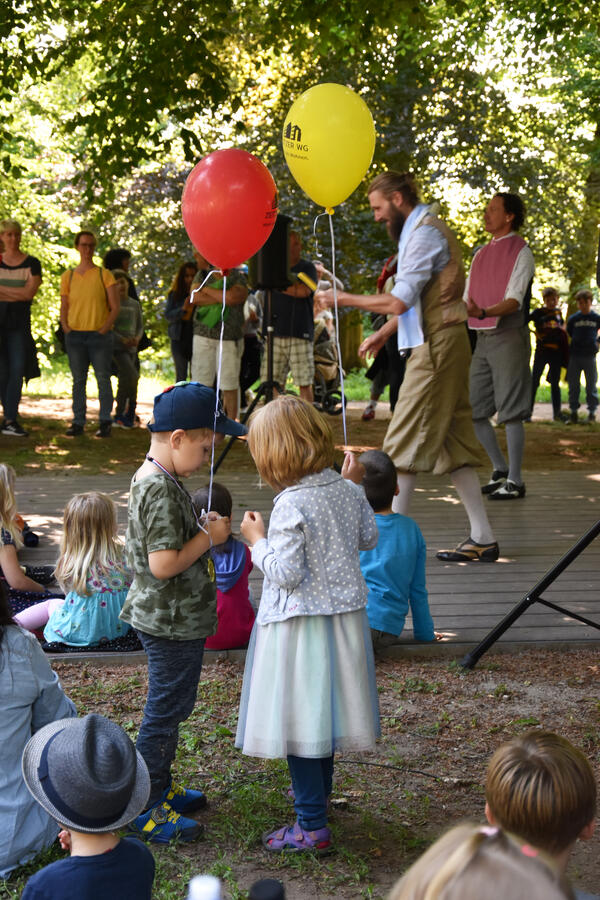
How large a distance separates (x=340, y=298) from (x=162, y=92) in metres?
4.73

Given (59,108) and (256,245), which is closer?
(256,245)

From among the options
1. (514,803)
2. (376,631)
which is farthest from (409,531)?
(514,803)

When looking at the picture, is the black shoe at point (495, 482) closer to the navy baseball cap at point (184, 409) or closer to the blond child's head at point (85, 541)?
the blond child's head at point (85, 541)

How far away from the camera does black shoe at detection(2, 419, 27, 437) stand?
35.1ft

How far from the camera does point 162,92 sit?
892 cm

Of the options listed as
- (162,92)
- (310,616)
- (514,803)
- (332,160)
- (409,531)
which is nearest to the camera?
(514,803)

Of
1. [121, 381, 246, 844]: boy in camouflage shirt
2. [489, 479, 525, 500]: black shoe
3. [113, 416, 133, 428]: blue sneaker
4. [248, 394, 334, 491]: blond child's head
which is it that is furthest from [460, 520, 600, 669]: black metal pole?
[113, 416, 133, 428]: blue sneaker

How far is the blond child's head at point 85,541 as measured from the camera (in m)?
4.72

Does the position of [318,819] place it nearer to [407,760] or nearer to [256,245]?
[407,760]

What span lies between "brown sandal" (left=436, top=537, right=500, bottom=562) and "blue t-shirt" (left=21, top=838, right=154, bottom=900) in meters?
4.09

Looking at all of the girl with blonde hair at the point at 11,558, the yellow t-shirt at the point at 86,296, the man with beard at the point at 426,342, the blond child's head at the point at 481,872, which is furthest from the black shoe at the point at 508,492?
the blond child's head at the point at 481,872

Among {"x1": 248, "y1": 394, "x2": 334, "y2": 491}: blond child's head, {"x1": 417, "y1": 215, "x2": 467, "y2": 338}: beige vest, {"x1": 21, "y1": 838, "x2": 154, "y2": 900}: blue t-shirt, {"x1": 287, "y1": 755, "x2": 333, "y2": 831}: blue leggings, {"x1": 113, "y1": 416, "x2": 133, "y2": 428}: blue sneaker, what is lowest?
{"x1": 287, "y1": 755, "x2": 333, "y2": 831}: blue leggings

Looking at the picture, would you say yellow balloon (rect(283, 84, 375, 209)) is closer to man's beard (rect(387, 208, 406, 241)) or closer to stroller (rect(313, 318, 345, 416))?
man's beard (rect(387, 208, 406, 241))

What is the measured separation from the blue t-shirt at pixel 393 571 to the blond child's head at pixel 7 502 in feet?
6.06
